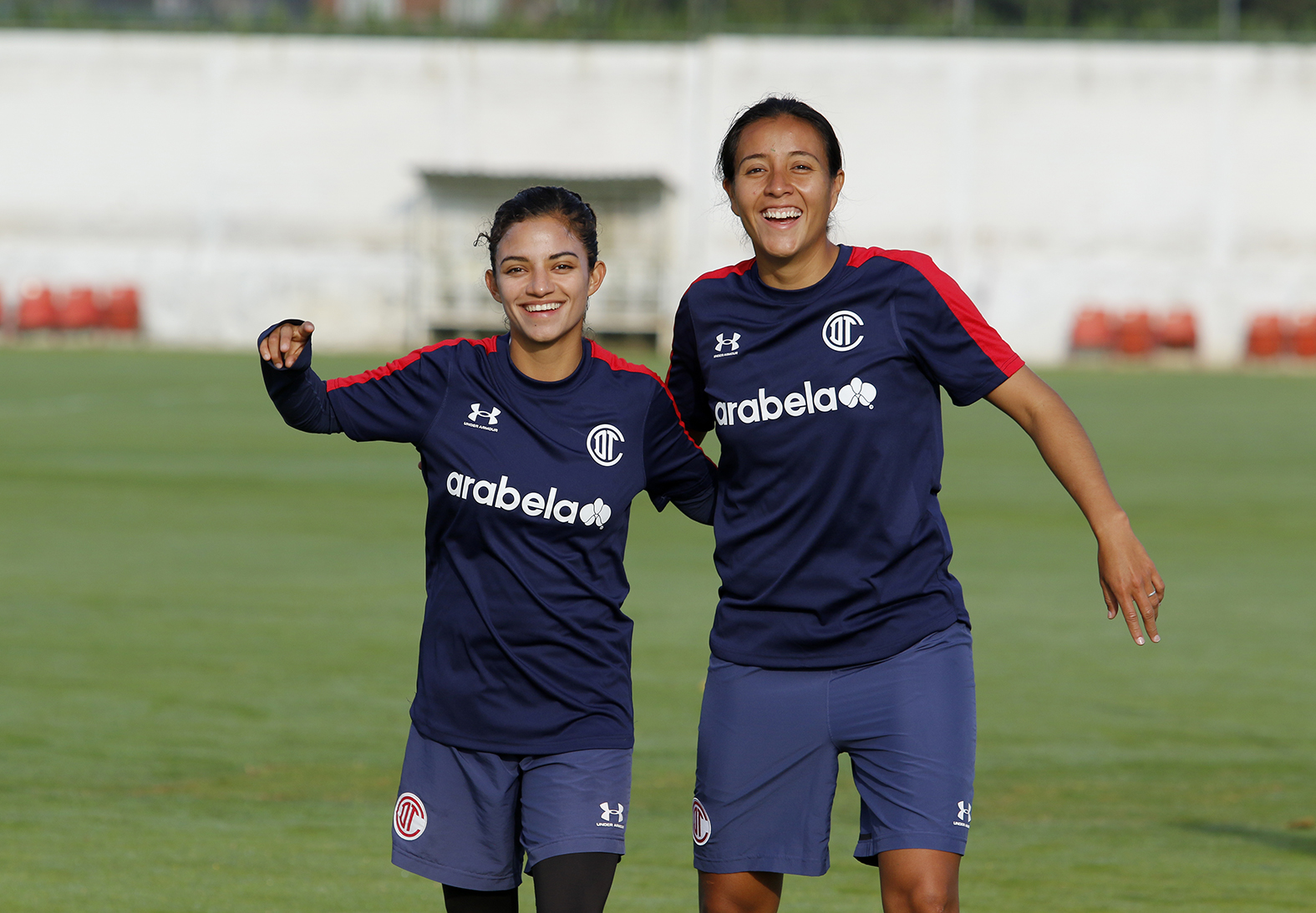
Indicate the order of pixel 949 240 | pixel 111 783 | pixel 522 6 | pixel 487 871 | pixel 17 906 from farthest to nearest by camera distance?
pixel 522 6
pixel 949 240
pixel 111 783
pixel 17 906
pixel 487 871

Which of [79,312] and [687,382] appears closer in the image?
[687,382]


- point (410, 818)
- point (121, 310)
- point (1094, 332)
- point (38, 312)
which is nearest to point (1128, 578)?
point (410, 818)

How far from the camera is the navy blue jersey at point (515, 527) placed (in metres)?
3.90

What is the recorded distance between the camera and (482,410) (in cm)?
402

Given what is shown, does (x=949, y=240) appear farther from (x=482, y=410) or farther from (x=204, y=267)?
(x=482, y=410)

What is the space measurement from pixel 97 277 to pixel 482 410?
3657 cm

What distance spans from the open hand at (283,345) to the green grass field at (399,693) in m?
2.05

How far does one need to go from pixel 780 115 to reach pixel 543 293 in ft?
2.28

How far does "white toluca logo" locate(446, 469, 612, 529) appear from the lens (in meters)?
3.92

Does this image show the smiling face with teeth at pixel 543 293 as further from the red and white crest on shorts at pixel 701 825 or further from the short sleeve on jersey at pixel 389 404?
the red and white crest on shorts at pixel 701 825

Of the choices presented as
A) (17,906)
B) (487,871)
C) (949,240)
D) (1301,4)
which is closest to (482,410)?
(487,871)

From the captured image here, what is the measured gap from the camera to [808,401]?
3.97 metres

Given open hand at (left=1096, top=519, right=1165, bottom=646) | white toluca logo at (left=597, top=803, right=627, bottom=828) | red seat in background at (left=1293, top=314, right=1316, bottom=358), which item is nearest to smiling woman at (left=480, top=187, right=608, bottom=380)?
white toluca logo at (left=597, top=803, right=627, bottom=828)

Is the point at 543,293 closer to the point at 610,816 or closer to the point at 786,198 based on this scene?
the point at 786,198
